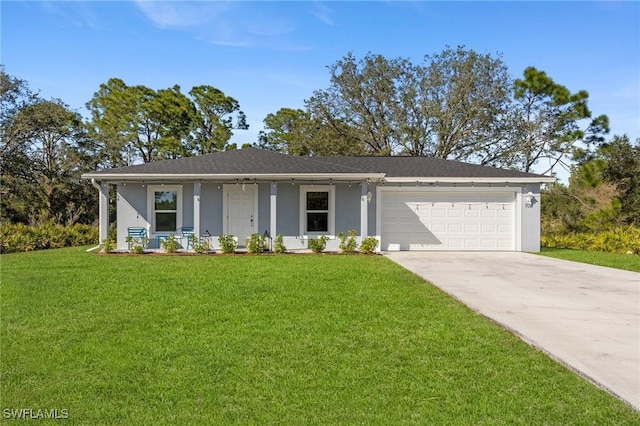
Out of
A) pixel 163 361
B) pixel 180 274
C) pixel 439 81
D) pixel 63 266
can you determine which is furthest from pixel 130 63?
pixel 439 81

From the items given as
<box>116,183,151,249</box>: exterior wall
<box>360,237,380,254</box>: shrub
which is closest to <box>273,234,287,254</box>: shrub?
<box>360,237,380,254</box>: shrub

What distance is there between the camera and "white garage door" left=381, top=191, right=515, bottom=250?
50.2 ft

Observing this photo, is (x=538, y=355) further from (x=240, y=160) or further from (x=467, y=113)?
(x=467, y=113)

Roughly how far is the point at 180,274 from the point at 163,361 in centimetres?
514

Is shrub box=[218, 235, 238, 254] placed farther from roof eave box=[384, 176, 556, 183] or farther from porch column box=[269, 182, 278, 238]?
roof eave box=[384, 176, 556, 183]

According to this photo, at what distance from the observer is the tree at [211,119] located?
3209cm

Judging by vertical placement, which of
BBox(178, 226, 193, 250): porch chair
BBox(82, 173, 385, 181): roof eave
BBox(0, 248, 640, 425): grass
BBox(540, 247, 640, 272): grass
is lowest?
BBox(0, 248, 640, 425): grass

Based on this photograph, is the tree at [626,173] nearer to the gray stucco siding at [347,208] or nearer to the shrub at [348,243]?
the gray stucco siding at [347,208]

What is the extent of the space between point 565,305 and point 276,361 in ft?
15.3

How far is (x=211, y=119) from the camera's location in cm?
3272

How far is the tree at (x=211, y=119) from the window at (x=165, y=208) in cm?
1783

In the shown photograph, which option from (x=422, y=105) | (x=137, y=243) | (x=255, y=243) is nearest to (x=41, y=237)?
(x=137, y=243)

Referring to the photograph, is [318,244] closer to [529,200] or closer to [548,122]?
[529,200]

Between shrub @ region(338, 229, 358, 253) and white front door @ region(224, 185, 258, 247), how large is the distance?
2.97 metres
